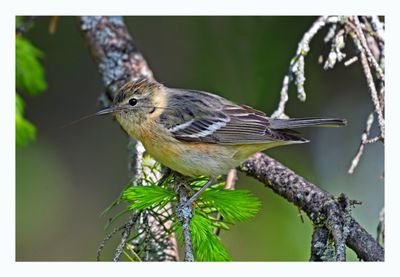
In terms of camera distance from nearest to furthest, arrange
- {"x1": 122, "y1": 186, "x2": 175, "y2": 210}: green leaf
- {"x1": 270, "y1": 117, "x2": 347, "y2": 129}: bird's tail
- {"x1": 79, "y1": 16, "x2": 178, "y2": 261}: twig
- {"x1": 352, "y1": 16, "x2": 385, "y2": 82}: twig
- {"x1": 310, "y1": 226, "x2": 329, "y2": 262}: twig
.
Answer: {"x1": 310, "y1": 226, "x2": 329, "y2": 262}: twig → {"x1": 122, "y1": 186, "x2": 175, "y2": 210}: green leaf → {"x1": 352, "y1": 16, "x2": 385, "y2": 82}: twig → {"x1": 270, "y1": 117, "x2": 347, "y2": 129}: bird's tail → {"x1": 79, "y1": 16, "x2": 178, "y2": 261}: twig

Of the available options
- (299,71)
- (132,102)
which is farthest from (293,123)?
(132,102)

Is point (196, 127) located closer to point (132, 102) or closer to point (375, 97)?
point (132, 102)

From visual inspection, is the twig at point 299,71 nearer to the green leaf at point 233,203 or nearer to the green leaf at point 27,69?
the green leaf at point 233,203

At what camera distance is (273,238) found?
182 inches

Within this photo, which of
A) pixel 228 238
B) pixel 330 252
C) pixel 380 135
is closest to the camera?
pixel 330 252

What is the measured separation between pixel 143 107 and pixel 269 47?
1409 millimetres

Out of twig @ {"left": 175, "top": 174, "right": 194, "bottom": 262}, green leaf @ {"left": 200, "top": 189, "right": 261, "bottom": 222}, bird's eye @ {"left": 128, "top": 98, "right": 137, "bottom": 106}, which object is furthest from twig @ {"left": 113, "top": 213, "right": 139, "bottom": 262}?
bird's eye @ {"left": 128, "top": 98, "right": 137, "bottom": 106}

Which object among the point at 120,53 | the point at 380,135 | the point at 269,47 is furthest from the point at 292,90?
the point at 380,135

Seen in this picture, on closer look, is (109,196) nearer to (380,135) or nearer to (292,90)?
(292,90)

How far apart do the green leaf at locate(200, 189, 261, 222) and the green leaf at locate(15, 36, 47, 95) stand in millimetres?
1592

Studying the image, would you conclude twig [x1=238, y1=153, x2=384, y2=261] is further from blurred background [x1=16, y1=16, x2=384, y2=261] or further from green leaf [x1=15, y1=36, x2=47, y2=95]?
green leaf [x1=15, y1=36, x2=47, y2=95]

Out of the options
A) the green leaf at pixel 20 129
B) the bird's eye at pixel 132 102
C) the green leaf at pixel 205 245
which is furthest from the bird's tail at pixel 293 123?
the green leaf at pixel 20 129

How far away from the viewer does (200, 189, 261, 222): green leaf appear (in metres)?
2.87

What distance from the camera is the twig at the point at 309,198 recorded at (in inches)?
104
